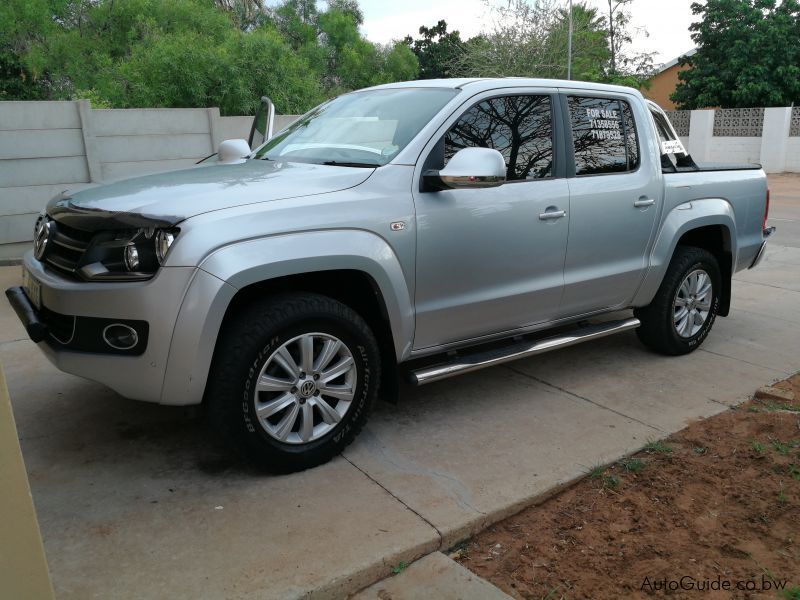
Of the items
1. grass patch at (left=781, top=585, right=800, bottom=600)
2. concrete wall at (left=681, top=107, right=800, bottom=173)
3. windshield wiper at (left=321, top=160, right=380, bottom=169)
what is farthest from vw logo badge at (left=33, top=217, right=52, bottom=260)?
concrete wall at (left=681, top=107, right=800, bottom=173)

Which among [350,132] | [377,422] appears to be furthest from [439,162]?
[377,422]

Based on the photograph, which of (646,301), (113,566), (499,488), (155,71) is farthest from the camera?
(155,71)

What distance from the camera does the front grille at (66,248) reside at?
3357 mm

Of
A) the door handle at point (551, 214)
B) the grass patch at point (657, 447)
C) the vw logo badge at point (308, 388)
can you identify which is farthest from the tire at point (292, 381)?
the grass patch at point (657, 447)

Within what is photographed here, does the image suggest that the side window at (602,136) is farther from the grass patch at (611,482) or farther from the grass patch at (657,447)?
the grass patch at (611,482)

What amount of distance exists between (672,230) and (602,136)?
2.78 feet

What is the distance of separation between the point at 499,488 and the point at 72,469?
207 cm

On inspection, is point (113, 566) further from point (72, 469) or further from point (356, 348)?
point (356, 348)

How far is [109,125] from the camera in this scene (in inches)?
364

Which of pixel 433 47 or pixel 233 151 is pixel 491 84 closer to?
pixel 233 151

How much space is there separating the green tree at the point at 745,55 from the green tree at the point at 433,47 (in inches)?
938

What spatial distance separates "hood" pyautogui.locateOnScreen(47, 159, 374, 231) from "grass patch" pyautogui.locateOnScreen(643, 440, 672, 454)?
6.74 feet

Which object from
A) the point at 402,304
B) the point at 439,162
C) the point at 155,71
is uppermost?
the point at 155,71

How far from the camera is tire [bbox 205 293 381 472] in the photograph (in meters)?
3.30
